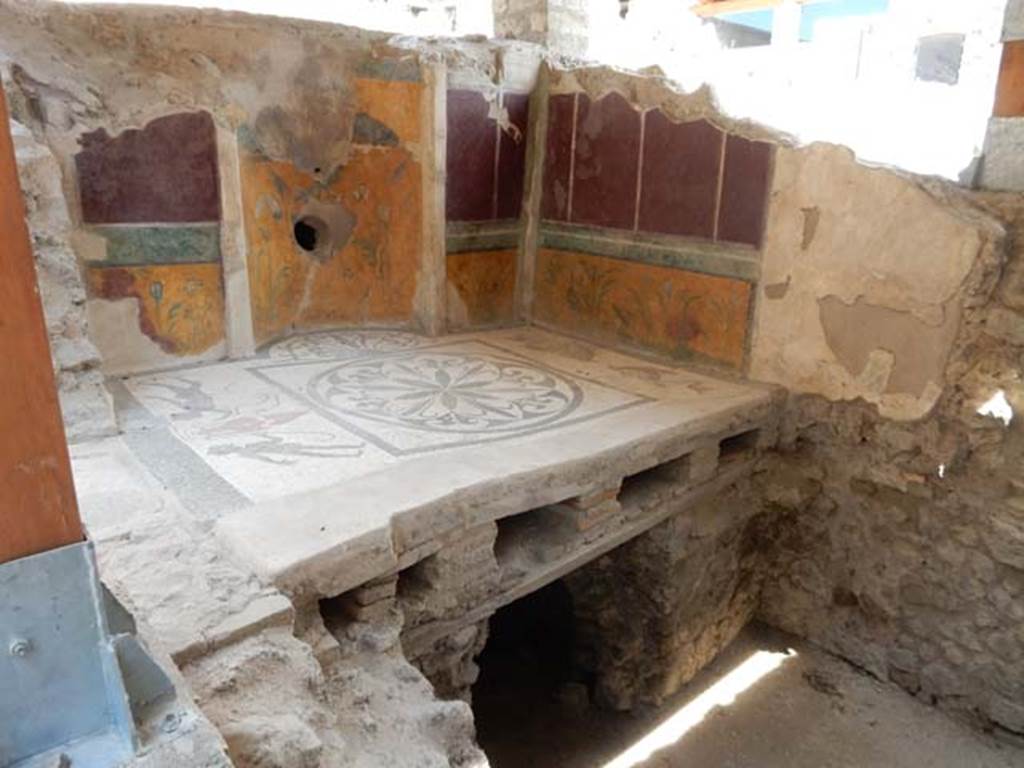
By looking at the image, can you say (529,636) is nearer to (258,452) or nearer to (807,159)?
(258,452)

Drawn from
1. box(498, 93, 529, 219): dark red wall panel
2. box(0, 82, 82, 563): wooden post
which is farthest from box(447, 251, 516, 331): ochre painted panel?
box(0, 82, 82, 563): wooden post

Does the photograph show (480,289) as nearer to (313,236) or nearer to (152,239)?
(313,236)

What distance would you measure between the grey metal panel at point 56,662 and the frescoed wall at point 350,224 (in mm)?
2947

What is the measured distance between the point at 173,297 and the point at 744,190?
2830 mm

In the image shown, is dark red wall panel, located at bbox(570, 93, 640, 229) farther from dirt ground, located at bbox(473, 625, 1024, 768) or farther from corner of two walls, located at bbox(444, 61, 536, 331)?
dirt ground, located at bbox(473, 625, 1024, 768)

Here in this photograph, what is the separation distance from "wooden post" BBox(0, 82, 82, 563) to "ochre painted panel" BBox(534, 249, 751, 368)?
3307mm

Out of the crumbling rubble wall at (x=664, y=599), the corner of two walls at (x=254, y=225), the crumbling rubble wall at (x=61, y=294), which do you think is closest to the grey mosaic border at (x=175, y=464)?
the crumbling rubble wall at (x=61, y=294)

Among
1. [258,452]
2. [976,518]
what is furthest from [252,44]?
[976,518]

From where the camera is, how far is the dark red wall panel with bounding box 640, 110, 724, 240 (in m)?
3.88

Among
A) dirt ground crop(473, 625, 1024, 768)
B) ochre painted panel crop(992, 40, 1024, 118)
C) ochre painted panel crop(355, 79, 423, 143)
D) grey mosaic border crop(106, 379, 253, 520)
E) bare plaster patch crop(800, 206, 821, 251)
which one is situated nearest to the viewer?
grey mosaic border crop(106, 379, 253, 520)

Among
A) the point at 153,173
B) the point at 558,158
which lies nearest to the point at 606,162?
the point at 558,158

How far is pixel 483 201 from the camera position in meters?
4.57

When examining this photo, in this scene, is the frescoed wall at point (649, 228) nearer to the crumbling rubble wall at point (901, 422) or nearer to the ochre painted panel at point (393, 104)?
the crumbling rubble wall at point (901, 422)

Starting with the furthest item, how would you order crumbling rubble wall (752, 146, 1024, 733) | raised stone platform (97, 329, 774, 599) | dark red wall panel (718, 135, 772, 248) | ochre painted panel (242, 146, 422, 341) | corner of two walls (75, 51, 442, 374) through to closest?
ochre painted panel (242, 146, 422, 341) < dark red wall panel (718, 135, 772, 248) < corner of two walls (75, 51, 442, 374) < crumbling rubble wall (752, 146, 1024, 733) < raised stone platform (97, 329, 774, 599)
